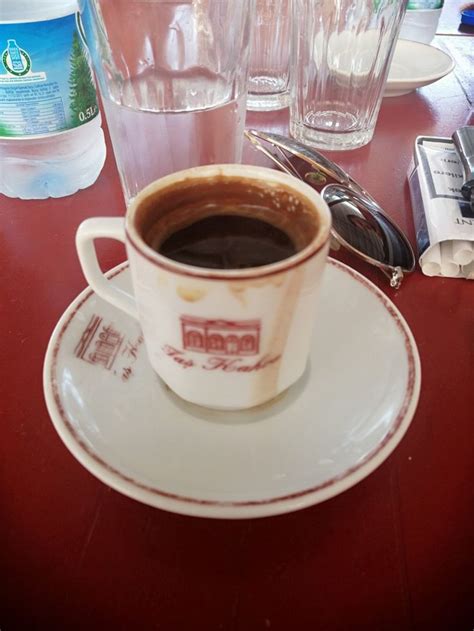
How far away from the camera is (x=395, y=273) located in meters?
0.54

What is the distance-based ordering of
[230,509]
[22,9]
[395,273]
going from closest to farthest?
[230,509] → [395,273] → [22,9]

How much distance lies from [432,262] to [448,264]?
0.02m

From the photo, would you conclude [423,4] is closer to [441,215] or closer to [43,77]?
[441,215]

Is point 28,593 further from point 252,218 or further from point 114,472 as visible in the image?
point 252,218

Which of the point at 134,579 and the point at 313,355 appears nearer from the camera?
the point at 134,579

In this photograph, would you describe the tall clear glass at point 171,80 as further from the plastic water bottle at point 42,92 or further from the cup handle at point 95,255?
the cup handle at point 95,255

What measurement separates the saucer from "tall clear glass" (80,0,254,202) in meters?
0.26

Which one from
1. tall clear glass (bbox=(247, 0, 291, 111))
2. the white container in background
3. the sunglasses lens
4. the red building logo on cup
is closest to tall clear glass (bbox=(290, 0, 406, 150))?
tall clear glass (bbox=(247, 0, 291, 111))

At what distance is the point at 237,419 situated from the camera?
376mm

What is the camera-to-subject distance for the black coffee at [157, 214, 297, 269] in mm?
383

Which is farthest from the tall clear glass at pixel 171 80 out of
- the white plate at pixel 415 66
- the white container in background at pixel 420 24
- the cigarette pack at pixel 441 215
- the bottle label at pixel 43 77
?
the white container in background at pixel 420 24

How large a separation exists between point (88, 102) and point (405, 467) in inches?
20.6

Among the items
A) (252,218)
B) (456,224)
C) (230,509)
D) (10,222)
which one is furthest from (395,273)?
(10,222)

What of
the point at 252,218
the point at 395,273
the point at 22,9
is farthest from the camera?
the point at 22,9
